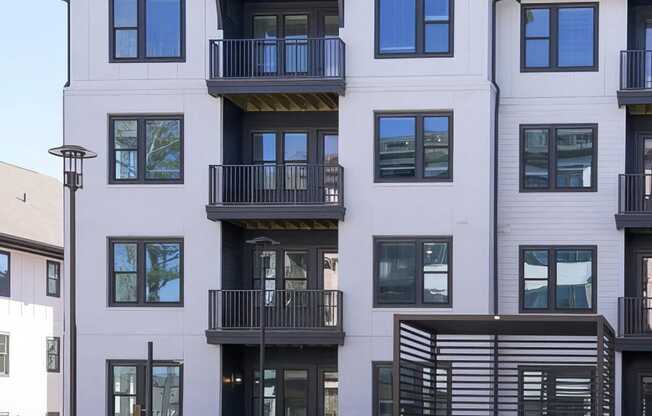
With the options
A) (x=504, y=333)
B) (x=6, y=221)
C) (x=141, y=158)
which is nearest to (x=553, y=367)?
(x=504, y=333)

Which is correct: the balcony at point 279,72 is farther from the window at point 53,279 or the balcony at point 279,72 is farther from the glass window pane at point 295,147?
the window at point 53,279

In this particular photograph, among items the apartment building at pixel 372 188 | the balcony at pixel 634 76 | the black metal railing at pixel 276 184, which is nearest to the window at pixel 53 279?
the apartment building at pixel 372 188

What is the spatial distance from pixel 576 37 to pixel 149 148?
1047cm

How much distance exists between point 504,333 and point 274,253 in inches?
324

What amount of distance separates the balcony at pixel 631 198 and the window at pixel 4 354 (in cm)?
2382

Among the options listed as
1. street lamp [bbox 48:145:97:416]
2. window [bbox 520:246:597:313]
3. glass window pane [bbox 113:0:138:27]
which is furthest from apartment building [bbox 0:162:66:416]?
street lamp [bbox 48:145:97:416]

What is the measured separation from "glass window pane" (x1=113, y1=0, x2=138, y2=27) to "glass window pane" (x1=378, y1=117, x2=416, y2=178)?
252 inches

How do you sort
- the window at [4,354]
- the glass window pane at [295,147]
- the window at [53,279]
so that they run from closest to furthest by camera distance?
the glass window pane at [295,147]
the window at [4,354]
the window at [53,279]

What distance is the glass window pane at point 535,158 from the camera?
30719mm

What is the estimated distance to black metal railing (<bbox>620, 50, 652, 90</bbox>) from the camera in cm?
3005

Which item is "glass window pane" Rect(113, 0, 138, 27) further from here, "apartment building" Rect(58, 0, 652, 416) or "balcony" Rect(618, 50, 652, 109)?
"balcony" Rect(618, 50, 652, 109)

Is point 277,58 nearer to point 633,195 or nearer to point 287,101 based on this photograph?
point 287,101

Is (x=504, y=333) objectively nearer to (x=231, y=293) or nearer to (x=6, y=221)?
(x=231, y=293)

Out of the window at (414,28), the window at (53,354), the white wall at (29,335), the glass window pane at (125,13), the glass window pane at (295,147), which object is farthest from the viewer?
the window at (53,354)
